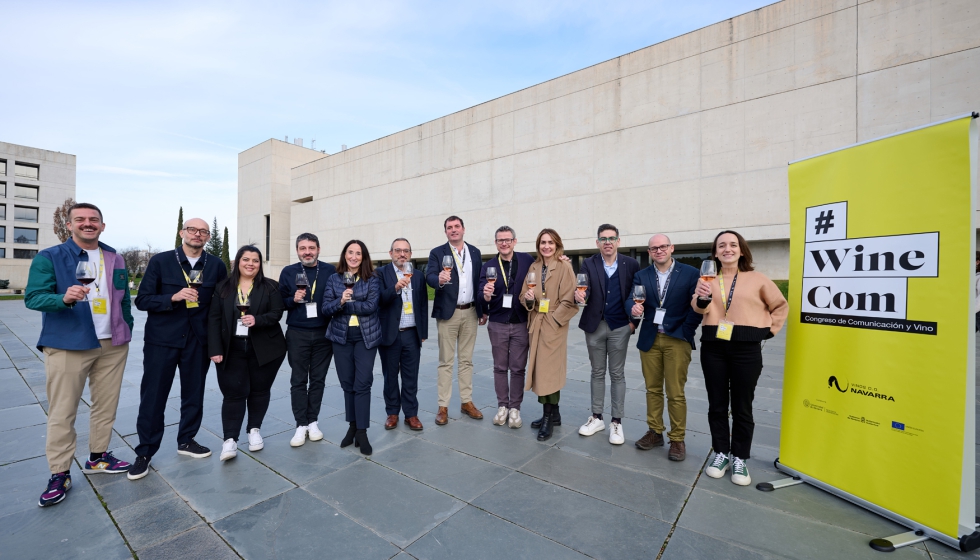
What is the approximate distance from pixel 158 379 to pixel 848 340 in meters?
5.17

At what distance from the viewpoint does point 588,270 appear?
14.2 ft

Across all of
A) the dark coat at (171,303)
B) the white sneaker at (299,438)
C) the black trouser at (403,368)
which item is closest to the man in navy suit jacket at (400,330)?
the black trouser at (403,368)

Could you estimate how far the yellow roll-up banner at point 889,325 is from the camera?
251 centimetres

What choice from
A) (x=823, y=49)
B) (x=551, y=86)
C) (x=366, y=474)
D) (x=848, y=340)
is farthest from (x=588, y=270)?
(x=551, y=86)

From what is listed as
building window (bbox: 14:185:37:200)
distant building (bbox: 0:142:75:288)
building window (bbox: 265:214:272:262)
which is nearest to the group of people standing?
building window (bbox: 265:214:272:262)

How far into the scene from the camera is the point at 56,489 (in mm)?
3045

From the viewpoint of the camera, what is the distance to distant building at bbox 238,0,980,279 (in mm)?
14828

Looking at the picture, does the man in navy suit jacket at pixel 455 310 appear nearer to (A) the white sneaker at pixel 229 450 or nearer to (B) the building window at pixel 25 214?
(A) the white sneaker at pixel 229 450

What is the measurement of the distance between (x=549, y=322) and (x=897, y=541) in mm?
2786

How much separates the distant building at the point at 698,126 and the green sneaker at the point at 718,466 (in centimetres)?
1636

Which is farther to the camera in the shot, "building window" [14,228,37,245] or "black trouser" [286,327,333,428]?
"building window" [14,228,37,245]

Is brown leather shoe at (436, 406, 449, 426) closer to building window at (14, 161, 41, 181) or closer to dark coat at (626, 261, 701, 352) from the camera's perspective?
dark coat at (626, 261, 701, 352)

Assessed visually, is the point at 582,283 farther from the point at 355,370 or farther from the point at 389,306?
the point at 355,370

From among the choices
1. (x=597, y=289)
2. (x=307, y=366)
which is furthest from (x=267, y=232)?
(x=597, y=289)
